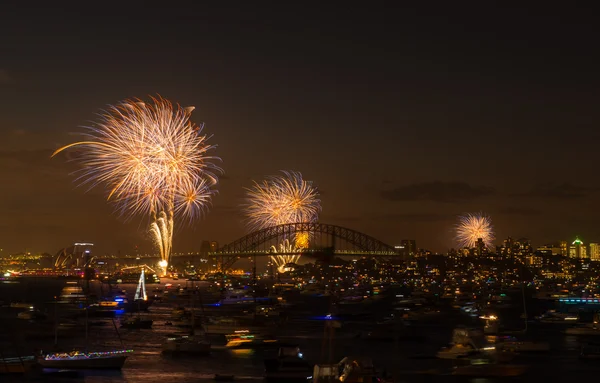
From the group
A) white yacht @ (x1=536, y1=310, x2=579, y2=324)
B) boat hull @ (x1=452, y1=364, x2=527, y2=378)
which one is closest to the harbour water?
boat hull @ (x1=452, y1=364, x2=527, y2=378)

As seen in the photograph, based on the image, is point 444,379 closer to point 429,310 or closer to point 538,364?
point 538,364

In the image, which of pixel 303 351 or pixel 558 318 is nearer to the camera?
pixel 303 351

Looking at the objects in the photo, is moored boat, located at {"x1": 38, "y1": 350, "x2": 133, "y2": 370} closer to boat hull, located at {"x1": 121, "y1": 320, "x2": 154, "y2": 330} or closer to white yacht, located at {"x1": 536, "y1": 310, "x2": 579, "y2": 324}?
boat hull, located at {"x1": 121, "y1": 320, "x2": 154, "y2": 330}

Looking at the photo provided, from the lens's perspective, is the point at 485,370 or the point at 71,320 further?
the point at 71,320

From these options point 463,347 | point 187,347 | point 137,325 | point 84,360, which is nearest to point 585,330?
point 463,347

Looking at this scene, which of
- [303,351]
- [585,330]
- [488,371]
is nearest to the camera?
[488,371]

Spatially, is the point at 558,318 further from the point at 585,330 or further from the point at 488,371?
the point at 488,371

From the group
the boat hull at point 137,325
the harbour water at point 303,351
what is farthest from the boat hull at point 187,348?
the boat hull at point 137,325

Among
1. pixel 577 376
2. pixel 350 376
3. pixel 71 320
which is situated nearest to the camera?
pixel 350 376

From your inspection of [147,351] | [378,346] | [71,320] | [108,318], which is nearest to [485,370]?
[378,346]
